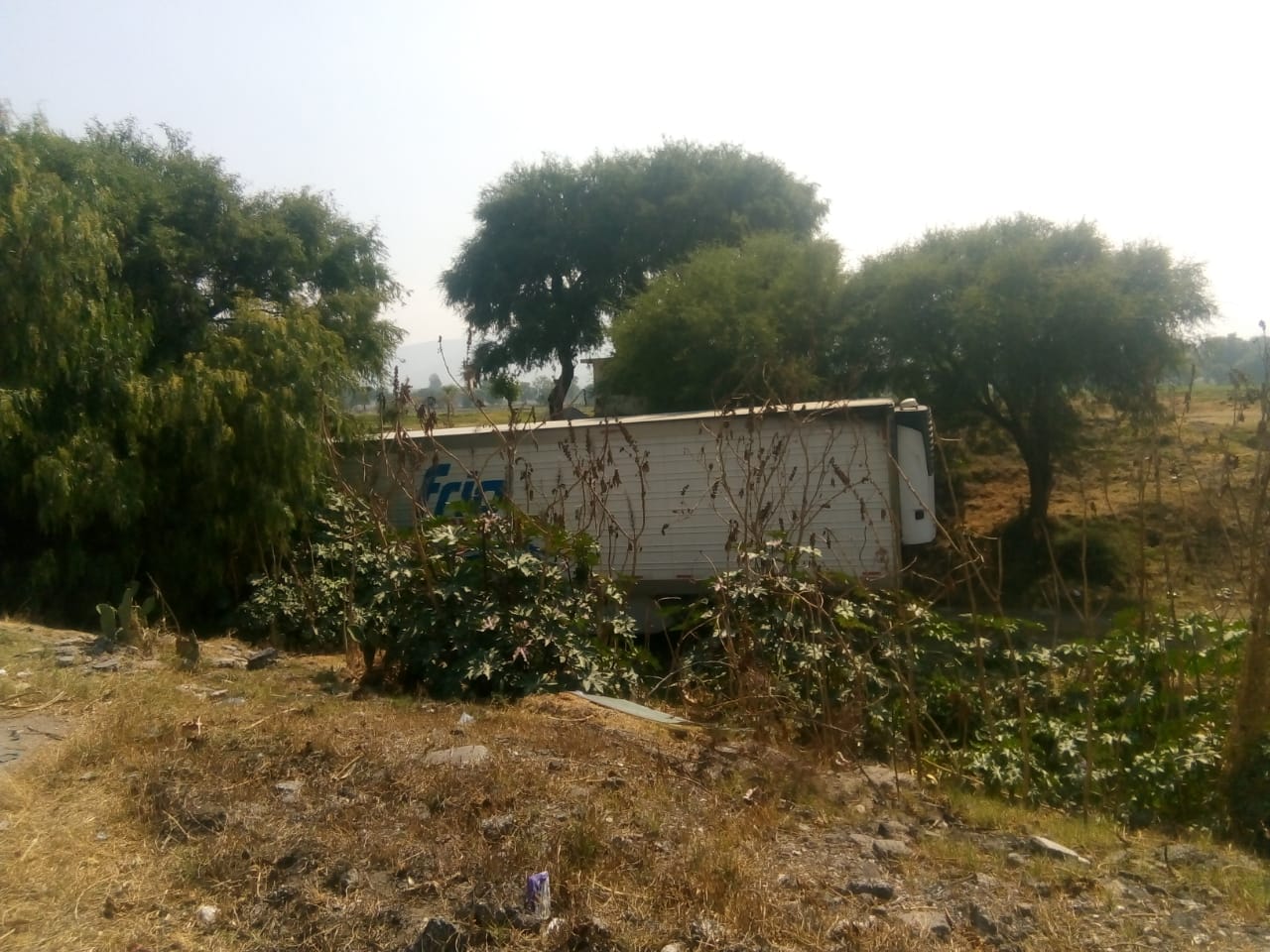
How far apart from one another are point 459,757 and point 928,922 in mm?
2380

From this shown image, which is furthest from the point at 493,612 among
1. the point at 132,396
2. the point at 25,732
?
the point at 132,396

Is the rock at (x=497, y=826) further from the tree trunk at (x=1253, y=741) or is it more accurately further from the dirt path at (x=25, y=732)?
the tree trunk at (x=1253, y=741)

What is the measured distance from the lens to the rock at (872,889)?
4277 mm

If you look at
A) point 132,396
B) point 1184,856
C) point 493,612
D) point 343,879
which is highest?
point 132,396

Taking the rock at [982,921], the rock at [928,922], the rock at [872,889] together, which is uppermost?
the rock at [872,889]

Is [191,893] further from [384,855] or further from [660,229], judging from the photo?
[660,229]

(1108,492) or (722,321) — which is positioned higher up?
(722,321)

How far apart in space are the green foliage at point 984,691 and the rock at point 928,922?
204 centimetres

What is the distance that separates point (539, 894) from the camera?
4059 mm

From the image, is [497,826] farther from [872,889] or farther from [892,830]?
[892,830]

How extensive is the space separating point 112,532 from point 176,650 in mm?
4116

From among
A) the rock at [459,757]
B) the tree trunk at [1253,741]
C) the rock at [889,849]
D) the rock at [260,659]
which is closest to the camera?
the rock at [889,849]

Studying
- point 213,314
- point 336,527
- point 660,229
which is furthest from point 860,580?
point 660,229

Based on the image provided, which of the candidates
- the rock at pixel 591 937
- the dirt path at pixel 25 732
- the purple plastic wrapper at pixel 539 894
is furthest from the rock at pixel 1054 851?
the dirt path at pixel 25 732
